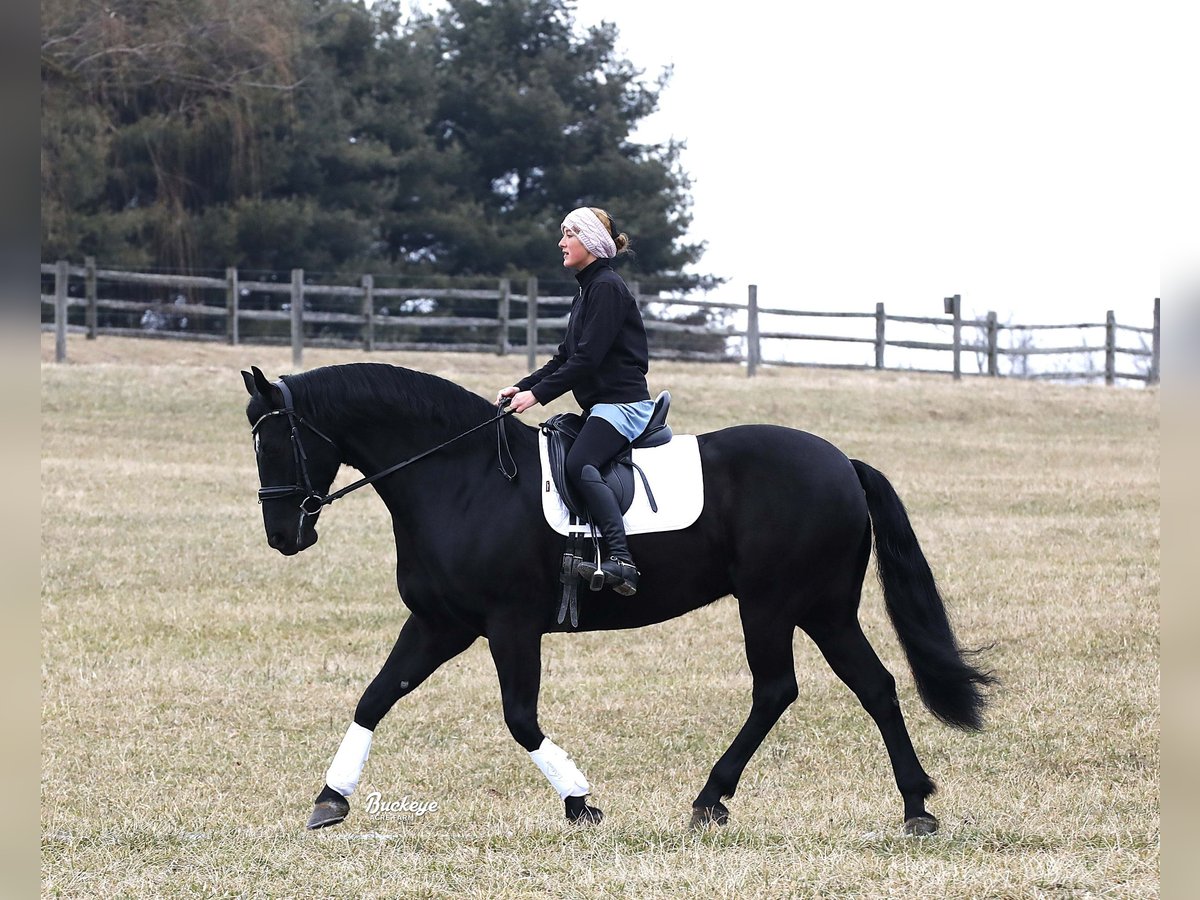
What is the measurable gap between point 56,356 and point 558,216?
17.4 m

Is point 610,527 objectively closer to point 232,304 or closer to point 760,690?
point 760,690

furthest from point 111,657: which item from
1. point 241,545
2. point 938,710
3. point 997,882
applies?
point 997,882

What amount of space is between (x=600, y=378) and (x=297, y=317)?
2400 centimetres

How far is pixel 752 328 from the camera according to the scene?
103ft

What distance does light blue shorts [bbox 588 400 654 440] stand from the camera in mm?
6129

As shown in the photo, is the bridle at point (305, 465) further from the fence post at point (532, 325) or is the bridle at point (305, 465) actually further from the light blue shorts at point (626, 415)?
the fence post at point (532, 325)

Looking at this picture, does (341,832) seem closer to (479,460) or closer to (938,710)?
(479,460)

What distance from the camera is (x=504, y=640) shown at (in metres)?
5.89

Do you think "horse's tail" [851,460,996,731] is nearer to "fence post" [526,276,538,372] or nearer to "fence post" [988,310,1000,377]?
"fence post" [526,276,538,372]

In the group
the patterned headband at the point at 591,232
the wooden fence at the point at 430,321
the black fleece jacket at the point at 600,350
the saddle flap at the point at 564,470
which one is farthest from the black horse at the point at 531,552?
the wooden fence at the point at 430,321

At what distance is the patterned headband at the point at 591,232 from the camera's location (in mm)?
6105

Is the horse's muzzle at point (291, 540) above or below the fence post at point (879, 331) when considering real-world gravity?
below

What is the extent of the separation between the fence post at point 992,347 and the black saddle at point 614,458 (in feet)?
96.6

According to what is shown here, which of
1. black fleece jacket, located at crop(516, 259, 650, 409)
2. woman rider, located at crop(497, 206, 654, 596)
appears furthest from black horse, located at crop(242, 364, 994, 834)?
black fleece jacket, located at crop(516, 259, 650, 409)
